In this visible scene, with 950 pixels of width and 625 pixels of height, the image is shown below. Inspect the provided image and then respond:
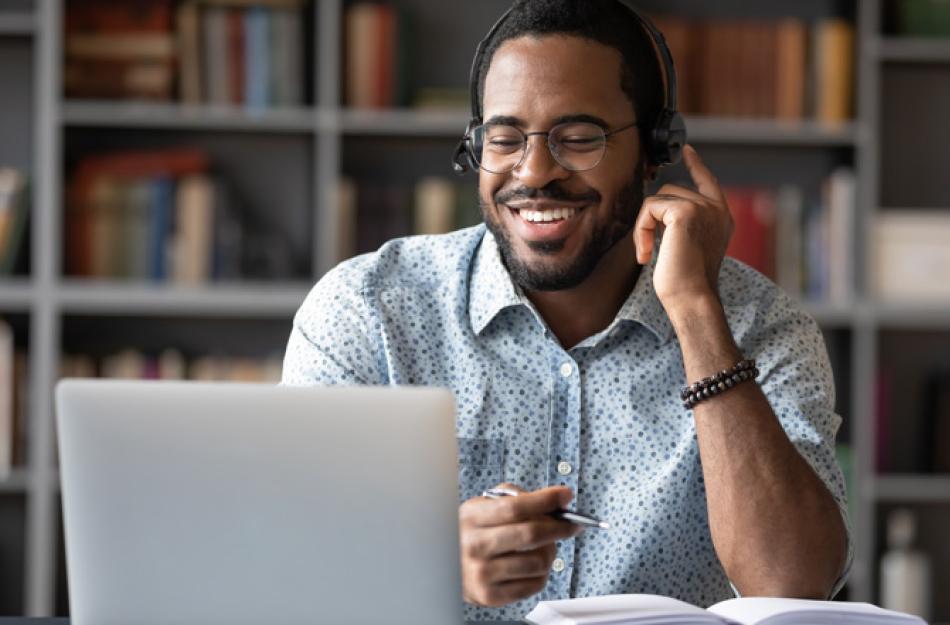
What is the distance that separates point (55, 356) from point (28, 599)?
0.57 metres

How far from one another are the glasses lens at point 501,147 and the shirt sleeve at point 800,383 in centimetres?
38

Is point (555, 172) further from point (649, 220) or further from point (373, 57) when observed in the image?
point (373, 57)

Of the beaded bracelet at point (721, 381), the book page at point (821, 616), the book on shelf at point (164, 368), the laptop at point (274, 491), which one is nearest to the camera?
the laptop at point (274, 491)

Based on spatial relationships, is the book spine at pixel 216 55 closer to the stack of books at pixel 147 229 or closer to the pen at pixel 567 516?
the stack of books at pixel 147 229

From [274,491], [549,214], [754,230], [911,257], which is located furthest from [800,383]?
[911,257]

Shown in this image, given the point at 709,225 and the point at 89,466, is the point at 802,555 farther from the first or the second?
the point at 89,466

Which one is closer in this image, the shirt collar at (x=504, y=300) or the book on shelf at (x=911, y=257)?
the shirt collar at (x=504, y=300)

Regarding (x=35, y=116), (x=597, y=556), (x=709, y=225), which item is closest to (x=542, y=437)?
(x=597, y=556)

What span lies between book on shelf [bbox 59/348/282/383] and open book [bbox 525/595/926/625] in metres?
2.08

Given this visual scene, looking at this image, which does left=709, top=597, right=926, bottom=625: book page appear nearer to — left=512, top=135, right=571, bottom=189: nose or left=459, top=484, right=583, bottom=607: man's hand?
left=459, top=484, right=583, bottom=607: man's hand

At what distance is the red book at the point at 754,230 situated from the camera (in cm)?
317

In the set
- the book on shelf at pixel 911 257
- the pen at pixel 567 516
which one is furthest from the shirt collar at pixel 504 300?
the book on shelf at pixel 911 257

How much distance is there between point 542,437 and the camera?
163cm

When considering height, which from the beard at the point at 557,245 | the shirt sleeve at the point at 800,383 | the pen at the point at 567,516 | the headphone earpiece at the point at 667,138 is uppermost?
the headphone earpiece at the point at 667,138
